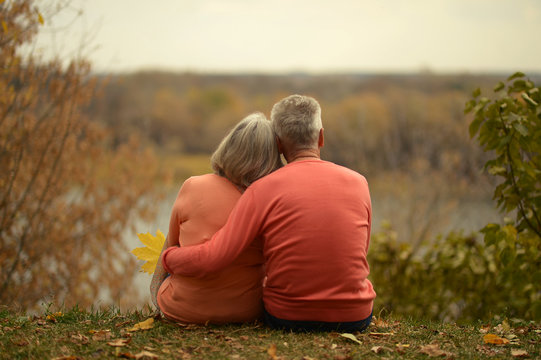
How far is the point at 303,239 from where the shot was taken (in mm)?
2727

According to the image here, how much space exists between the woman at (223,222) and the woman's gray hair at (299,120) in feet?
0.33

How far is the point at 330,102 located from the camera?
2006 centimetres

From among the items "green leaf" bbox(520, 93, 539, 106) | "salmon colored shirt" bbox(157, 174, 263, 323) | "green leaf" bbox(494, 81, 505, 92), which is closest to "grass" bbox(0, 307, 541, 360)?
"salmon colored shirt" bbox(157, 174, 263, 323)

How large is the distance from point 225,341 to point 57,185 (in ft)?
16.2

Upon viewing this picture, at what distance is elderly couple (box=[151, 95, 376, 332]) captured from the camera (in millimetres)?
2729

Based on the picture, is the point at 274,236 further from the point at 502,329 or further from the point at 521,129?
the point at 521,129

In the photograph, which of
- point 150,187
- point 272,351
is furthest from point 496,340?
point 150,187

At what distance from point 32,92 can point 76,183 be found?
2.91 m

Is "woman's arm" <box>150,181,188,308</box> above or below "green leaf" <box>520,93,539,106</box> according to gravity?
below

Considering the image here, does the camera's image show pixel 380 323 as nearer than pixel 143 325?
No

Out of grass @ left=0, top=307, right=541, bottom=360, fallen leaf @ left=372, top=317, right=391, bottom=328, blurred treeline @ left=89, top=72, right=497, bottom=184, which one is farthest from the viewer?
blurred treeline @ left=89, top=72, right=497, bottom=184

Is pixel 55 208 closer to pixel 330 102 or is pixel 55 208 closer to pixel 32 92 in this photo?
pixel 32 92

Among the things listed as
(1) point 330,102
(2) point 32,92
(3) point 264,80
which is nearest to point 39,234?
(2) point 32,92

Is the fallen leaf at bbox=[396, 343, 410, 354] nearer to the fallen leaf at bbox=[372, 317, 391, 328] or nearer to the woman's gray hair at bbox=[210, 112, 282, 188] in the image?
the fallen leaf at bbox=[372, 317, 391, 328]
